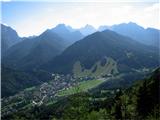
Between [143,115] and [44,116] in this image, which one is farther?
[44,116]

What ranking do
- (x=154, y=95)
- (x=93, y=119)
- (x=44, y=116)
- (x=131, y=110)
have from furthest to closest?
(x=44, y=116)
(x=154, y=95)
(x=131, y=110)
(x=93, y=119)

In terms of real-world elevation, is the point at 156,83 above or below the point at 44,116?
above

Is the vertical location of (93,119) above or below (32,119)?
above

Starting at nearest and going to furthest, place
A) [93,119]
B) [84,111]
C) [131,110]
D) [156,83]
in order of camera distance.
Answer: [84,111]
[93,119]
[131,110]
[156,83]

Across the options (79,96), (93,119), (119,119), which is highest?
(79,96)

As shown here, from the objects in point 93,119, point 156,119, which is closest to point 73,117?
point 93,119

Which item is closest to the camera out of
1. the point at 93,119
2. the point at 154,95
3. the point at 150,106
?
the point at 93,119

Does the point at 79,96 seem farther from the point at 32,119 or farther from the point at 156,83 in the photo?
the point at 32,119

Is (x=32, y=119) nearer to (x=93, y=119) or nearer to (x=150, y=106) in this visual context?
(x=150, y=106)

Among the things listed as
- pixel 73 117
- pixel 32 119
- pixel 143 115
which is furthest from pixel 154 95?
pixel 32 119
